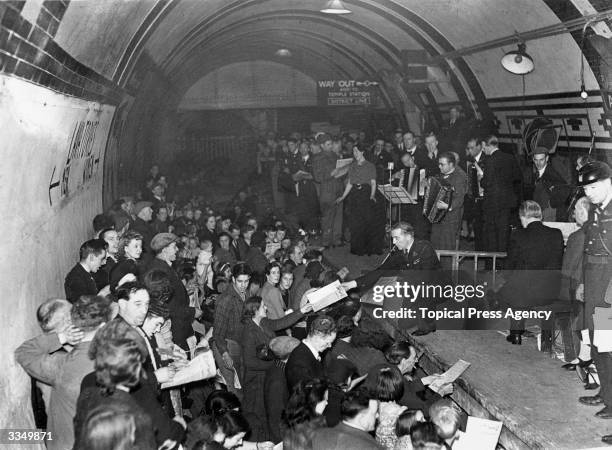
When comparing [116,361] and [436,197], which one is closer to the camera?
[116,361]

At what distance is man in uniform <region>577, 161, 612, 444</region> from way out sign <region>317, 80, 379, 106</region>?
520 inches

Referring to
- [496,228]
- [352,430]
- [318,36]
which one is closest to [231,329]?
[352,430]

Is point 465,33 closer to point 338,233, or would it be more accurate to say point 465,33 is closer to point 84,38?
point 338,233

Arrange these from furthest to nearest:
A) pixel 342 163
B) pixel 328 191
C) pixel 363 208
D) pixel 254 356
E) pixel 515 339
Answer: pixel 328 191, pixel 342 163, pixel 363 208, pixel 515 339, pixel 254 356

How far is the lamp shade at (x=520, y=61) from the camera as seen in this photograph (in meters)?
11.4

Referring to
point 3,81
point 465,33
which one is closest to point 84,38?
point 3,81

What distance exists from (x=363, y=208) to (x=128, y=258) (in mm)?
6149

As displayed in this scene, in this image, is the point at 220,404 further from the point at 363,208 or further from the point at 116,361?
the point at 363,208

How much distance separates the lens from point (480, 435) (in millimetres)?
4961

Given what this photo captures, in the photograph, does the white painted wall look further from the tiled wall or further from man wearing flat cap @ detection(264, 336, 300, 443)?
man wearing flat cap @ detection(264, 336, 300, 443)

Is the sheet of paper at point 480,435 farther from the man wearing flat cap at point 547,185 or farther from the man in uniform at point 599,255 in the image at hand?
the man wearing flat cap at point 547,185

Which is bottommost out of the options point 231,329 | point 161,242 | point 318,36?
point 231,329

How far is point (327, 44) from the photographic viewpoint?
22172mm

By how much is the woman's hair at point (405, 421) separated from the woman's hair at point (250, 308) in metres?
1.83
